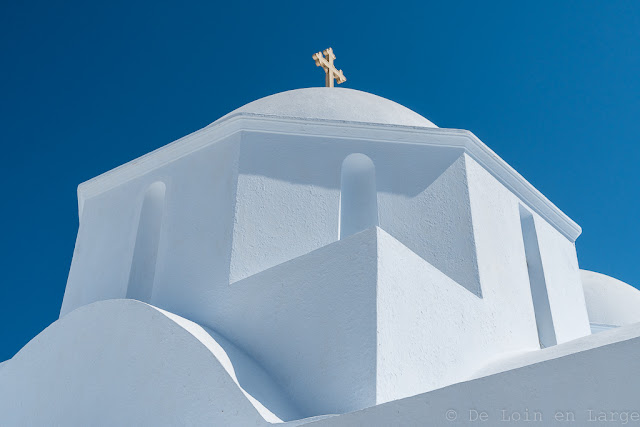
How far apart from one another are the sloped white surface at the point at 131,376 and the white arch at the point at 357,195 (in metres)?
1.84

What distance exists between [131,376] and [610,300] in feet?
29.1

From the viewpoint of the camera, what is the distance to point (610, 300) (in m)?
11.0

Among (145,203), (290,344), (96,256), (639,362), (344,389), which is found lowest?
(639,362)

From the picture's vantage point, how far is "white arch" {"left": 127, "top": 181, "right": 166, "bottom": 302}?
20.8 feet

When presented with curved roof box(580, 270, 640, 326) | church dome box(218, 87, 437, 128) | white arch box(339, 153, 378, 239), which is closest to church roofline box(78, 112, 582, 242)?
white arch box(339, 153, 378, 239)

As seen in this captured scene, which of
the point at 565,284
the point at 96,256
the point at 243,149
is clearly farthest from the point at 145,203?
the point at 565,284

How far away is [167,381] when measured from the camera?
458cm

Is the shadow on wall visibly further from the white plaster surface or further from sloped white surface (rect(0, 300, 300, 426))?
sloped white surface (rect(0, 300, 300, 426))

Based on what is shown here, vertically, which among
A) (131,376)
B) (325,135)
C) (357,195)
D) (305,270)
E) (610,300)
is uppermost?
(610,300)

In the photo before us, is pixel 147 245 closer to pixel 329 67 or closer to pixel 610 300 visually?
pixel 329 67

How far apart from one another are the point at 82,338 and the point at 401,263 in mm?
2608

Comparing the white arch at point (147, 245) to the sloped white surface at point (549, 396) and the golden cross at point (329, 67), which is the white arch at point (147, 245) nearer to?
the golden cross at point (329, 67)

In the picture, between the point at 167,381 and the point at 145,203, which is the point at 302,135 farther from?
the point at 167,381

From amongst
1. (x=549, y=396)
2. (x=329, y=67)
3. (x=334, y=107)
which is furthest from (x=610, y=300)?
(x=549, y=396)
